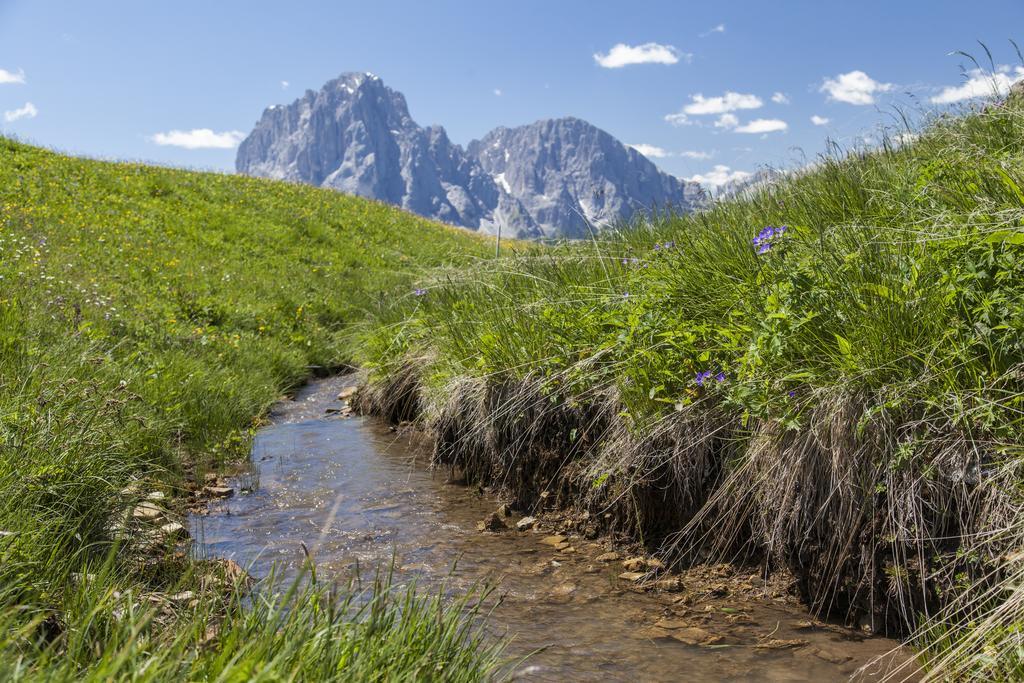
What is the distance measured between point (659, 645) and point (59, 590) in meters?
2.61

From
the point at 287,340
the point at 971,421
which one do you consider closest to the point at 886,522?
the point at 971,421

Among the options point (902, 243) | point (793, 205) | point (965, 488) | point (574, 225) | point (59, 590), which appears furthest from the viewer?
point (574, 225)

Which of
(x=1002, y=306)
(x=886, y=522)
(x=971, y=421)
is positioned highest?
(x=1002, y=306)

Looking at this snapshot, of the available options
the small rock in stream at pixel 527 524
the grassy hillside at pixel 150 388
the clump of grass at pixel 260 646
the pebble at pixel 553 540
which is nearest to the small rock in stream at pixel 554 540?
the pebble at pixel 553 540

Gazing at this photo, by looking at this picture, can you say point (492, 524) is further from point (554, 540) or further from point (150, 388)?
point (150, 388)

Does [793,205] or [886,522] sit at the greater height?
[793,205]

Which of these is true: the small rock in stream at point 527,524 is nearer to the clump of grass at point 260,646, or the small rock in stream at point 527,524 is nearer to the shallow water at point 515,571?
the shallow water at point 515,571

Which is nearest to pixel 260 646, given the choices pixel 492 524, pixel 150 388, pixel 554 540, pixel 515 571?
pixel 515 571

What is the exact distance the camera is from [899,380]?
3.57 metres

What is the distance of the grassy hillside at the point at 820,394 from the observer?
10.8 feet

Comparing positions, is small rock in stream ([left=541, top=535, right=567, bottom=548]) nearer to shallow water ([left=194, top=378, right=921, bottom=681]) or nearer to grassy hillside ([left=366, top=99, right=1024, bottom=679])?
shallow water ([left=194, top=378, right=921, bottom=681])

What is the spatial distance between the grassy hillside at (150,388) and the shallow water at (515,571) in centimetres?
40

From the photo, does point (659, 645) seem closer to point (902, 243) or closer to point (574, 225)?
point (902, 243)

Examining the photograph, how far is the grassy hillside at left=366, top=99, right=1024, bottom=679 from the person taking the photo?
328 cm
